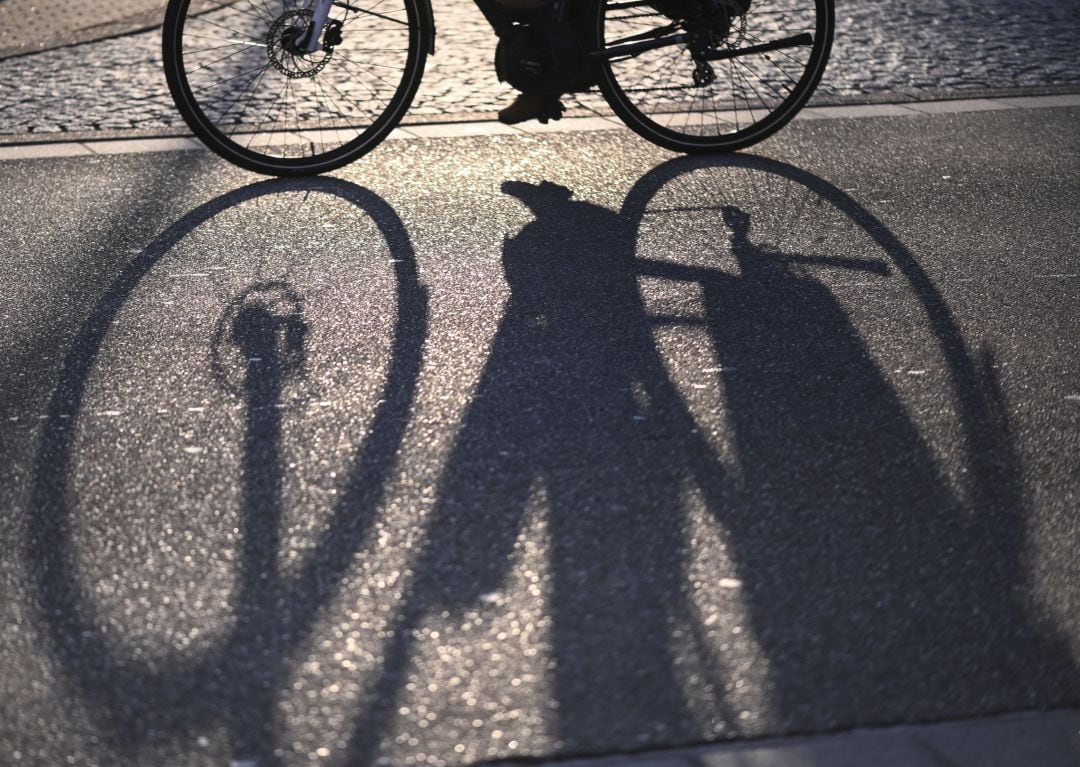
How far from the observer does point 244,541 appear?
3.10 meters

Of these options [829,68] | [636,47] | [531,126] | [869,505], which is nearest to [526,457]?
[869,505]

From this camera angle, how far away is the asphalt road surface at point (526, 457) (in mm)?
2639

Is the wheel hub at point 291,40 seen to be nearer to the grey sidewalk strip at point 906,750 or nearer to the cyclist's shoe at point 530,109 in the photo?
the cyclist's shoe at point 530,109

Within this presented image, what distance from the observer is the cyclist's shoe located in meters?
5.39

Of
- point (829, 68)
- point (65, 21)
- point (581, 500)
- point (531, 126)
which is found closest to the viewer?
point (581, 500)

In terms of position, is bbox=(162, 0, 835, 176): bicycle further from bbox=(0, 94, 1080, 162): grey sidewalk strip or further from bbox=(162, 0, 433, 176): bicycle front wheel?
bbox=(0, 94, 1080, 162): grey sidewalk strip

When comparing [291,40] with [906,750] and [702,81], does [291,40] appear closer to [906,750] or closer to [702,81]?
[702,81]

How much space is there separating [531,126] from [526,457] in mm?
2879

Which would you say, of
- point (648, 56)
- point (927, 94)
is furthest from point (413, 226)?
point (927, 94)

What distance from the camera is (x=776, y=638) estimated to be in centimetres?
278

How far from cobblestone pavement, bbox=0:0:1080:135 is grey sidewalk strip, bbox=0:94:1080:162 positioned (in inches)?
5.7

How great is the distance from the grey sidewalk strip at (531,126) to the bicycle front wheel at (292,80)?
236 millimetres

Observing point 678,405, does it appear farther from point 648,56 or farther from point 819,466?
point 648,56

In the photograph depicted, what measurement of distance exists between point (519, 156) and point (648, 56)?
1.51 meters
